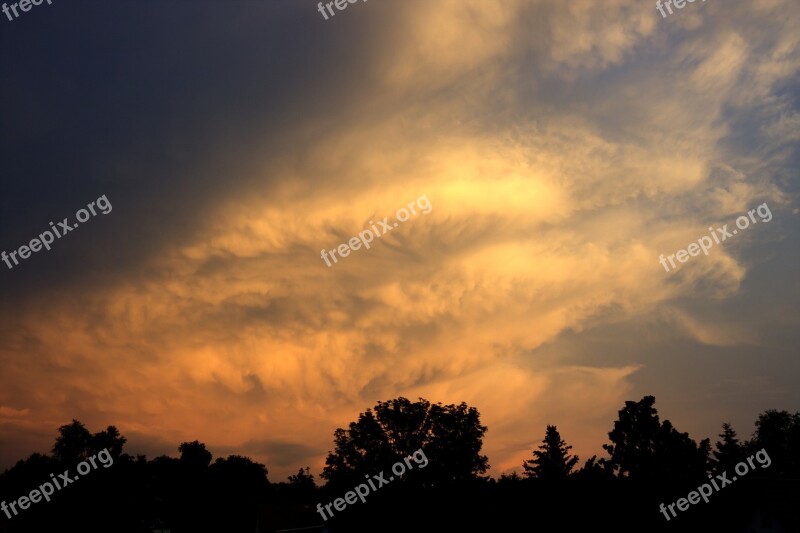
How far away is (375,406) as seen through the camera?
101500 mm

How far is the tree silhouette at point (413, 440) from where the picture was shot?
316ft

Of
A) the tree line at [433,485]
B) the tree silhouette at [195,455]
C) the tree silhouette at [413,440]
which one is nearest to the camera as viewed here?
the tree line at [433,485]

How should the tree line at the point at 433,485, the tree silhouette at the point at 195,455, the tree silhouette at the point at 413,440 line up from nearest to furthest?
the tree line at the point at 433,485
the tree silhouette at the point at 413,440
the tree silhouette at the point at 195,455

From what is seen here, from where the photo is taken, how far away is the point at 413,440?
323 ft

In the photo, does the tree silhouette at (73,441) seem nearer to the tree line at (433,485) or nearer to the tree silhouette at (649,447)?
the tree line at (433,485)

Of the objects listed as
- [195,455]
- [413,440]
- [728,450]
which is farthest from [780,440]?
[195,455]

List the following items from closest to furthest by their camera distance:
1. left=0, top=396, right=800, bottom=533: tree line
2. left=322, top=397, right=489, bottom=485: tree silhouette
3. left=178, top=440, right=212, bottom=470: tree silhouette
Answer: left=0, top=396, right=800, bottom=533: tree line < left=322, top=397, right=489, bottom=485: tree silhouette < left=178, top=440, right=212, bottom=470: tree silhouette

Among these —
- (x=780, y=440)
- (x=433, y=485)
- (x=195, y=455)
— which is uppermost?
(x=195, y=455)

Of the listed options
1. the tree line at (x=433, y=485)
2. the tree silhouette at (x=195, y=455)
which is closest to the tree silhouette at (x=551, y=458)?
the tree line at (x=433, y=485)

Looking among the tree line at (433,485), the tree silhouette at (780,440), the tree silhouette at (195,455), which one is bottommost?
the tree silhouette at (780,440)

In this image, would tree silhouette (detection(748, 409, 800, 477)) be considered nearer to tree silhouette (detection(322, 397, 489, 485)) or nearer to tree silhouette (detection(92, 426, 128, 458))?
tree silhouette (detection(322, 397, 489, 485))

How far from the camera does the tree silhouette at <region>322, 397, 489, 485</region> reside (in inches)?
3794

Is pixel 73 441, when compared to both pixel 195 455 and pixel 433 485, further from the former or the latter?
pixel 433 485

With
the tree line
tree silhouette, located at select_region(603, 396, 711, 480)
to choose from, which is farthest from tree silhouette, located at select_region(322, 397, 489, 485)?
tree silhouette, located at select_region(603, 396, 711, 480)
